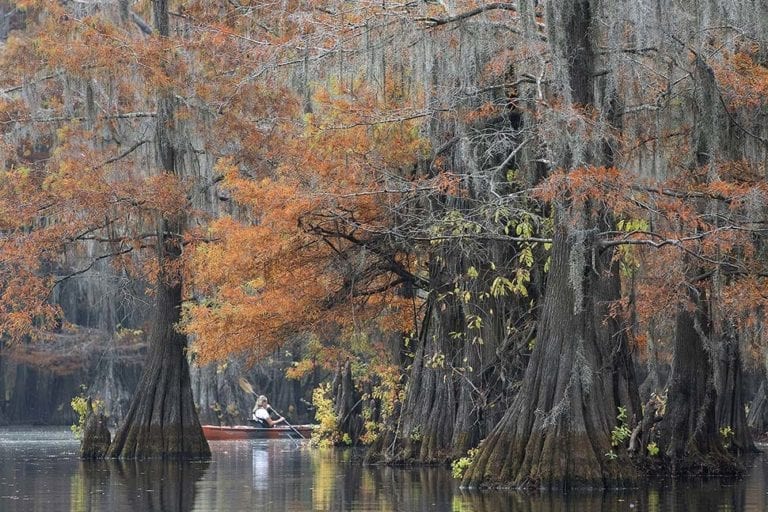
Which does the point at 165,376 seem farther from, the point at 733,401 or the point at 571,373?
the point at 571,373

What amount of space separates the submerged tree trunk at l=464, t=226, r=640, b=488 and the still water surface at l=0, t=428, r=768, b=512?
413mm

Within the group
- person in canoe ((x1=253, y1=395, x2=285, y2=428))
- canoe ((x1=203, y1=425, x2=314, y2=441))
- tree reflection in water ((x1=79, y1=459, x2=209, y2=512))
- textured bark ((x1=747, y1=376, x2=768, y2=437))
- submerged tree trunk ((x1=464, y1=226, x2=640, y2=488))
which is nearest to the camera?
tree reflection in water ((x1=79, y1=459, x2=209, y2=512))

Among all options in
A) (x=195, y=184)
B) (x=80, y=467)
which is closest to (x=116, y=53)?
(x=195, y=184)

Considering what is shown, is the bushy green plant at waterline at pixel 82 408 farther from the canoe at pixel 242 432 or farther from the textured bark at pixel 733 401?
the textured bark at pixel 733 401

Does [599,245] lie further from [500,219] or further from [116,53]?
[116,53]

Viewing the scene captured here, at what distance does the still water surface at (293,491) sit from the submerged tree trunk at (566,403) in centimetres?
41

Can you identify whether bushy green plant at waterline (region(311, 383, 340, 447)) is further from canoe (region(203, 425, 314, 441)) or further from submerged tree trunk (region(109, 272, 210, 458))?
submerged tree trunk (region(109, 272, 210, 458))

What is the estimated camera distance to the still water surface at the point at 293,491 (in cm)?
1523

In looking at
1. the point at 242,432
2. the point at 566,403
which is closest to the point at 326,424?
the point at 242,432

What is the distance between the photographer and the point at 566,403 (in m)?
17.1

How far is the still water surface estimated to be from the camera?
1523cm

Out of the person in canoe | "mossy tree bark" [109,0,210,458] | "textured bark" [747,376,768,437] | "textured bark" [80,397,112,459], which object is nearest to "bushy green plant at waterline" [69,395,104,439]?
"textured bark" [80,397,112,459]

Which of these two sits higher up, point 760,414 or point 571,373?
point 571,373

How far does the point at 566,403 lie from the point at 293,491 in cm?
347
